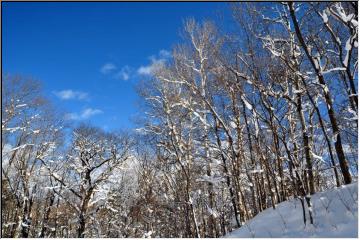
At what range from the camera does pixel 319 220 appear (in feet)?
19.7

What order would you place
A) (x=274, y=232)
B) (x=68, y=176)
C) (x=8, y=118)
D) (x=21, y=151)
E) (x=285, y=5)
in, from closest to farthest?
(x=274, y=232) < (x=285, y=5) < (x=8, y=118) < (x=21, y=151) < (x=68, y=176)

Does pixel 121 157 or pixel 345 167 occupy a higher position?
pixel 121 157

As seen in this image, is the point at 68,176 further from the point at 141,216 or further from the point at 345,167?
the point at 345,167

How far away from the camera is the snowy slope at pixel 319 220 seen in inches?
208

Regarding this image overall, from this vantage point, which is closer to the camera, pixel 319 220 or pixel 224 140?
pixel 319 220

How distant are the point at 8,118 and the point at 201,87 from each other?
9705 mm

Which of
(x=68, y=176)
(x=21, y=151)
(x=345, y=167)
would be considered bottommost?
(x=345, y=167)

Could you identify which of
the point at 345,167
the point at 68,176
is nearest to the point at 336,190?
the point at 345,167

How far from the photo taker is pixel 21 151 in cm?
2019

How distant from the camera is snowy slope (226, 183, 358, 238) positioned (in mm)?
5288

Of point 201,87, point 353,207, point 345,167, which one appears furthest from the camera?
point 201,87

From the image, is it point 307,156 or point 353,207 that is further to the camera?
point 307,156

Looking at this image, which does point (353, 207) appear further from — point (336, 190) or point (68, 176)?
point (68, 176)

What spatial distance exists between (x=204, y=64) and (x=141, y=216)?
13.9m
